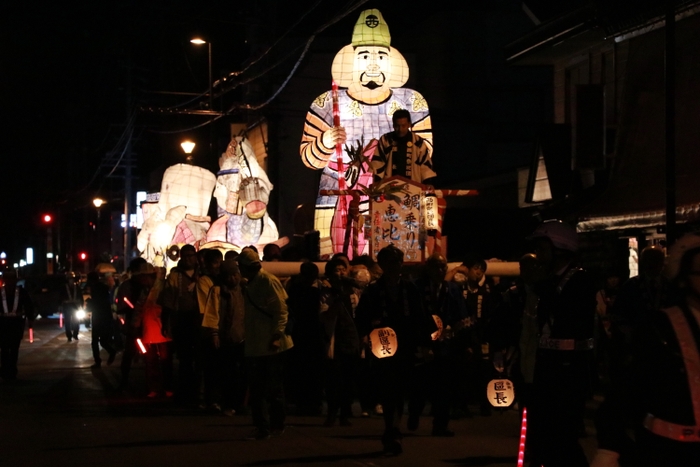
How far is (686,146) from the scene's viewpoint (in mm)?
15484

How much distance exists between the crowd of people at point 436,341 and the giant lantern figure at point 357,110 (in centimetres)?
172

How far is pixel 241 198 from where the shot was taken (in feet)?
71.0

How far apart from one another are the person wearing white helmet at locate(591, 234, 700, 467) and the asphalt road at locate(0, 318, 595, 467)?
5165 millimetres

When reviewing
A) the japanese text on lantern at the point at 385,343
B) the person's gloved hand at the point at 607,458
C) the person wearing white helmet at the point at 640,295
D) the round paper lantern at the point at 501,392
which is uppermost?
the person wearing white helmet at the point at 640,295

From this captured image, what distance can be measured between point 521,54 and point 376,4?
16.4 meters

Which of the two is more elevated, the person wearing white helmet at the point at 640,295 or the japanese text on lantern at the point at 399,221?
the japanese text on lantern at the point at 399,221

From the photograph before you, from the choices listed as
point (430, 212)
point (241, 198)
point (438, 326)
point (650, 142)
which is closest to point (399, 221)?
point (430, 212)

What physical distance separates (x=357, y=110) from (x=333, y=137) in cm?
75

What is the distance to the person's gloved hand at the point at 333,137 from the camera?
701 inches

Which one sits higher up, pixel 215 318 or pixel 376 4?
pixel 376 4

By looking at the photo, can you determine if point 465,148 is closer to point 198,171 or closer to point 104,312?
point 198,171

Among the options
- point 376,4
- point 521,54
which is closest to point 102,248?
point 376,4

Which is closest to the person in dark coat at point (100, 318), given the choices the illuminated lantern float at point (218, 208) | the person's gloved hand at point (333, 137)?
the illuminated lantern float at point (218, 208)

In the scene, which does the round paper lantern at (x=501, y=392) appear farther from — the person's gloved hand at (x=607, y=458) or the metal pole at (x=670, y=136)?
the metal pole at (x=670, y=136)
